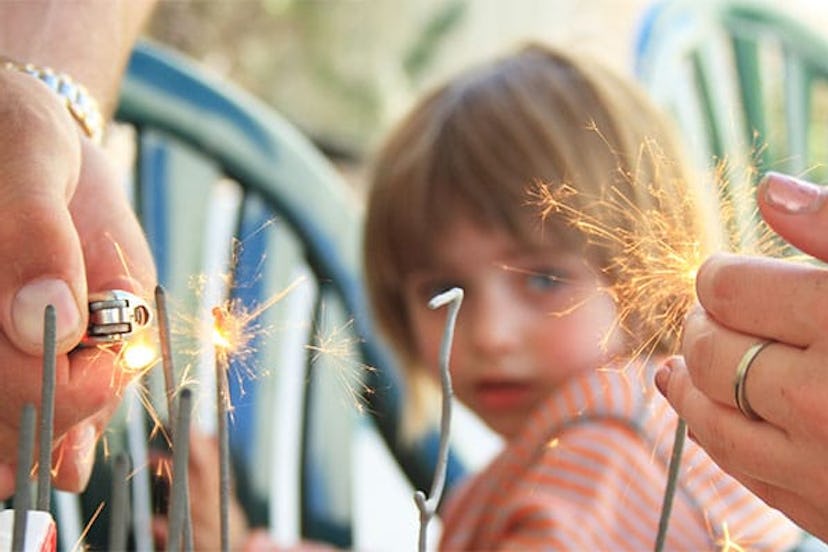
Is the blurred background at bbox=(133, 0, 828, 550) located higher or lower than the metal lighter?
higher

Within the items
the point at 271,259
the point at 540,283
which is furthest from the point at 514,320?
the point at 271,259

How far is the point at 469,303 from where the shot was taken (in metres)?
0.94

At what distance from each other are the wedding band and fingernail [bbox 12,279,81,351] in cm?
20

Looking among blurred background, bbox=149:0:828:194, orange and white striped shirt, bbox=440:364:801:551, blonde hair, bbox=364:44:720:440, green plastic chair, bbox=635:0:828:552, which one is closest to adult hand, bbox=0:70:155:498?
orange and white striped shirt, bbox=440:364:801:551

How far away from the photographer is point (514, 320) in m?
0.92

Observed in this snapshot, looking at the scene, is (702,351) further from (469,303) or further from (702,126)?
(702,126)

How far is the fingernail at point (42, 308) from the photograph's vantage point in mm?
385

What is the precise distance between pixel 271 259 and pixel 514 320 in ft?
0.88

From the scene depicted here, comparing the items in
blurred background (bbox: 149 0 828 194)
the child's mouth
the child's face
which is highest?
blurred background (bbox: 149 0 828 194)

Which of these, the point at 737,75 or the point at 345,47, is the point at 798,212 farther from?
the point at 345,47

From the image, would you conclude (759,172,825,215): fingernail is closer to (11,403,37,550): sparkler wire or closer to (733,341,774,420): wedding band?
(733,341,774,420): wedding band

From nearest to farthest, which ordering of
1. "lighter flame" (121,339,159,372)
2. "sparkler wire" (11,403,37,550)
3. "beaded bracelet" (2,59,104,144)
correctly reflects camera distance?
"sparkler wire" (11,403,37,550) → "lighter flame" (121,339,159,372) → "beaded bracelet" (2,59,104,144)

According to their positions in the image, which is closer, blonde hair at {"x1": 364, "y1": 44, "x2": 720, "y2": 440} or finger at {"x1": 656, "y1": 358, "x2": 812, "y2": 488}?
finger at {"x1": 656, "y1": 358, "x2": 812, "y2": 488}

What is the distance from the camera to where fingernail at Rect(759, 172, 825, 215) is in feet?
1.19
